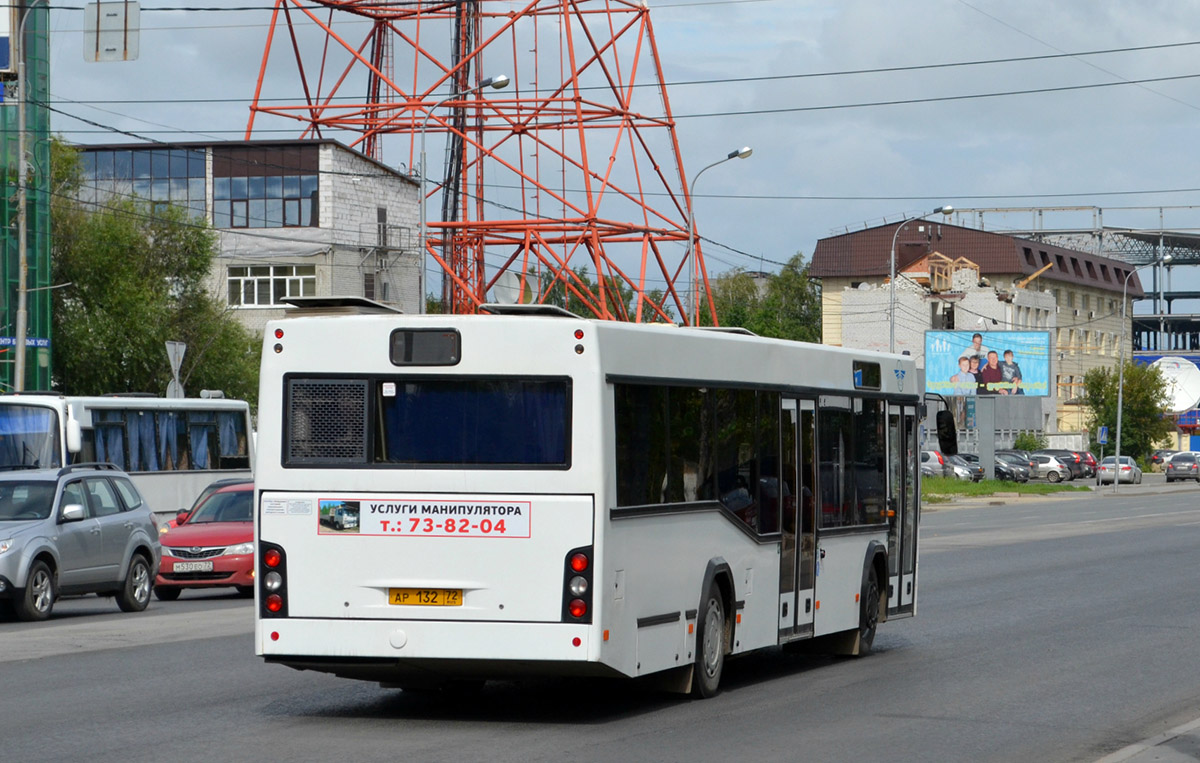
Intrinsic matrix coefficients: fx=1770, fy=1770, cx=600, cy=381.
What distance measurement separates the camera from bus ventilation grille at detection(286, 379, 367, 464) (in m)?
10.6

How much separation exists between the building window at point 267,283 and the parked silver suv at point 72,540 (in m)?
49.8

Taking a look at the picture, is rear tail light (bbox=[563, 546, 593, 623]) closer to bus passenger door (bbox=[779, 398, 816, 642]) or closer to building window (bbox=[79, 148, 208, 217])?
bus passenger door (bbox=[779, 398, 816, 642])

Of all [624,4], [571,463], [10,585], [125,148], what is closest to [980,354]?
[125,148]

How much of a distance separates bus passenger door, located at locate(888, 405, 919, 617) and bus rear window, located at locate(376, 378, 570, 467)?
18.3ft

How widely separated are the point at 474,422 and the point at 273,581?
60.6 inches

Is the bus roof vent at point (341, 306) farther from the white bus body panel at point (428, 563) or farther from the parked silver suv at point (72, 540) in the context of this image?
the parked silver suv at point (72, 540)

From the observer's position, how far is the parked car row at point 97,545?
19125mm

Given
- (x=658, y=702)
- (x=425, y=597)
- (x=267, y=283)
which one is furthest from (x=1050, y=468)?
(x=425, y=597)

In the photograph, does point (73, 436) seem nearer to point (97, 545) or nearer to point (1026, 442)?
point (97, 545)

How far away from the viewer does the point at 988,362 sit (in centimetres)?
8375

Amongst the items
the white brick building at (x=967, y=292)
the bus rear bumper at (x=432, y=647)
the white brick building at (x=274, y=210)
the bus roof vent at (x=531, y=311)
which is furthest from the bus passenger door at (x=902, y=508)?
the white brick building at (x=967, y=292)

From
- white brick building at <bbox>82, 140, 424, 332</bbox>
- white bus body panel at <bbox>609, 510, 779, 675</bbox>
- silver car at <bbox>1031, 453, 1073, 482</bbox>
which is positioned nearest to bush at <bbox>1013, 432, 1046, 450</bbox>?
silver car at <bbox>1031, 453, 1073, 482</bbox>

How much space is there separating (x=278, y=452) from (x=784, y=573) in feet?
13.5

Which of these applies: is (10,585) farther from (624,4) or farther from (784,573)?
(624,4)
